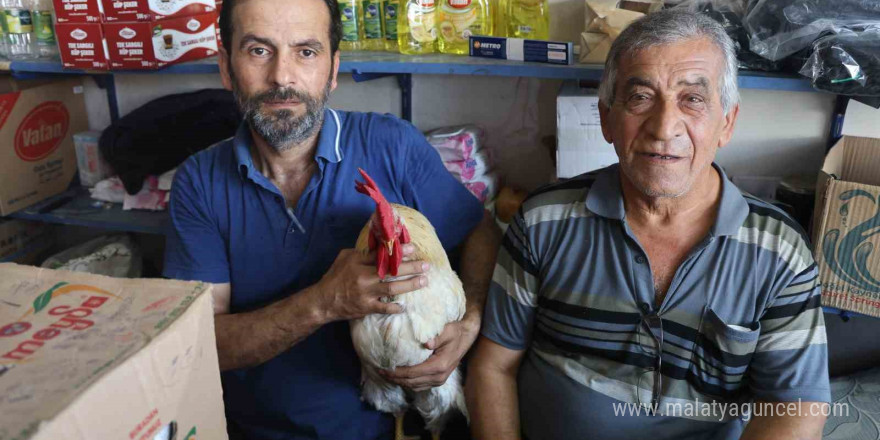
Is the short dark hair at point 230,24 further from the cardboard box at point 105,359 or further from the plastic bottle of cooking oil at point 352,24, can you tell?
the cardboard box at point 105,359

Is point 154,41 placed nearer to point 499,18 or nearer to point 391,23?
point 391,23

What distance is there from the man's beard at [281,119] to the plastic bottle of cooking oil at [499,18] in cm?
75

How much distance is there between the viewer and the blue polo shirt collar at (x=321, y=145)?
1.56m

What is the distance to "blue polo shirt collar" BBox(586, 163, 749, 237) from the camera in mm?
1263

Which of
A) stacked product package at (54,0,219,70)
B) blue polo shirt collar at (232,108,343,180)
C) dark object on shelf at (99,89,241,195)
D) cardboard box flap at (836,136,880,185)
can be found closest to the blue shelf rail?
dark object on shelf at (99,89,241,195)

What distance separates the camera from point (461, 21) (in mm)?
1945

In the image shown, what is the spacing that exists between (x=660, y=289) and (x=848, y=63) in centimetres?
70

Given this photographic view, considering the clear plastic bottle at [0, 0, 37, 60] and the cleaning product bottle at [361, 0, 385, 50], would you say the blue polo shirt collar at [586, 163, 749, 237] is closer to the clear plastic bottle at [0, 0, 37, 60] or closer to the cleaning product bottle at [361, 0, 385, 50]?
the cleaning product bottle at [361, 0, 385, 50]

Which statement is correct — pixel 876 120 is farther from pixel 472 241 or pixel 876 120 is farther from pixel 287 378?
pixel 287 378

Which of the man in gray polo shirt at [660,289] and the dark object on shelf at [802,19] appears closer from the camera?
the man in gray polo shirt at [660,289]

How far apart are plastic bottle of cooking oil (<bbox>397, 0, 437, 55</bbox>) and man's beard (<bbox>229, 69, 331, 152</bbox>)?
0.55 meters

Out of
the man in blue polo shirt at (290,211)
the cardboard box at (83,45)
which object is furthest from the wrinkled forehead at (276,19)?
the cardboard box at (83,45)

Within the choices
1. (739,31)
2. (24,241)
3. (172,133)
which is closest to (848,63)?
(739,31)

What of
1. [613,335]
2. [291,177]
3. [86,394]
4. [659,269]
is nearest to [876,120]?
[659,269]
